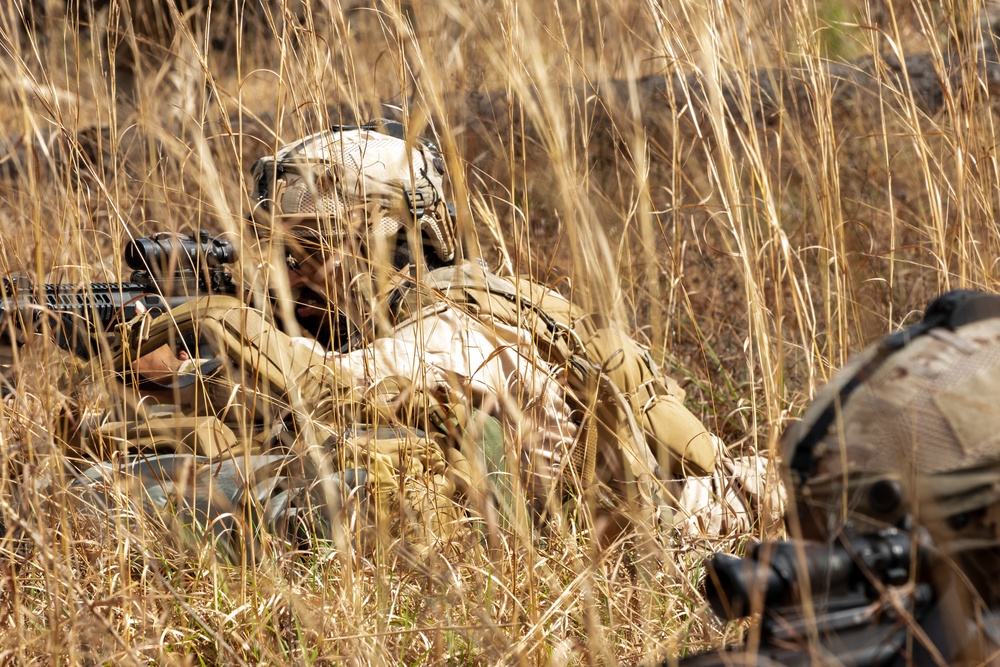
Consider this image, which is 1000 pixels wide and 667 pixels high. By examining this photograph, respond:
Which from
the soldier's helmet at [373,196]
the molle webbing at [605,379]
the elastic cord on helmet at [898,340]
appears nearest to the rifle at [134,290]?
the soldier's helmet at [373,196]

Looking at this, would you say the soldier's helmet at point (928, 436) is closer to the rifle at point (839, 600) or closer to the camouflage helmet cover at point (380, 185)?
the rifle at point (839, 600)

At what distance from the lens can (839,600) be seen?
0.99 metres

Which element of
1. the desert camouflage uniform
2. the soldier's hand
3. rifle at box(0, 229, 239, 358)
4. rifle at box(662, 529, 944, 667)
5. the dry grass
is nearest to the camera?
rifle at box(662, 529, 944, 667)

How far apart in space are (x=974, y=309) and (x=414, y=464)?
3.60 feet

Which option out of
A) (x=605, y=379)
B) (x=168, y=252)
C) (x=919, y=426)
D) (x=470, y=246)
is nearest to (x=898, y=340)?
(x=919, y=426)

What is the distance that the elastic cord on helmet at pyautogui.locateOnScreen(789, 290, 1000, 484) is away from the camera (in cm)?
105

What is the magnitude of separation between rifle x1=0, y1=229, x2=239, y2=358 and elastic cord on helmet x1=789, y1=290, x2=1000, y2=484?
1.06m

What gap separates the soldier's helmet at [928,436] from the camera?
1.01 m

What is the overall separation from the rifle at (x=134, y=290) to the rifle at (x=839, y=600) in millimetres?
1102

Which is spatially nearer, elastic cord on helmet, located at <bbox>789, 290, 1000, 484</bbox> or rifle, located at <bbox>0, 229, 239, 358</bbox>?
elastic cord on helmet, located at <bbox>789, 290, 1000, 484</bbox>

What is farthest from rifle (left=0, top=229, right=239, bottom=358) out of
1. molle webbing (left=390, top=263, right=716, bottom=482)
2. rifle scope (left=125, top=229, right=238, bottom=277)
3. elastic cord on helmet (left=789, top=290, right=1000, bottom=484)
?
elastic cord on helmet (left=789, top=290, right=1000, bottom=484)

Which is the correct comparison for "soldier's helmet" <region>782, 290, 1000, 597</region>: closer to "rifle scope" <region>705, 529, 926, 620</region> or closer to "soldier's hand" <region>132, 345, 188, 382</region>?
"rifle scope" <region>705, 529, 926, 620</region>

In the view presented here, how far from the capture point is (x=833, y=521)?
1072 mm

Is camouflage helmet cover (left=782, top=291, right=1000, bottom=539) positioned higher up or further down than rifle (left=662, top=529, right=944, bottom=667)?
higher up
